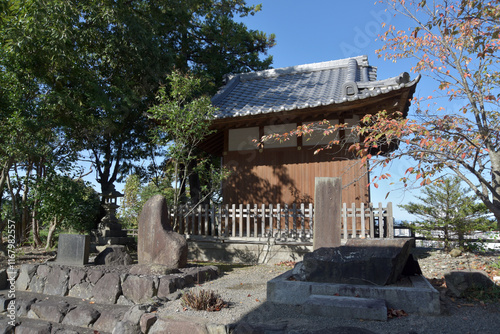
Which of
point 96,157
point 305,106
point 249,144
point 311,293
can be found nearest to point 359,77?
point 305,106

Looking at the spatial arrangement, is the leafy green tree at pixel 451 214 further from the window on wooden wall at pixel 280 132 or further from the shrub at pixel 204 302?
the shrub at pixel 204 302

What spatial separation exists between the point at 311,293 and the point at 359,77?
8667 millimetres

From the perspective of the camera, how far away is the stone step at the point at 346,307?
4152mm

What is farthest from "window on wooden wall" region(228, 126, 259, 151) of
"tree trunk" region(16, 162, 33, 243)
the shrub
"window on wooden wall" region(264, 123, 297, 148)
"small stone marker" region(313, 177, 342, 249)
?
"tree trunk" region(16, 162, 33, 243)

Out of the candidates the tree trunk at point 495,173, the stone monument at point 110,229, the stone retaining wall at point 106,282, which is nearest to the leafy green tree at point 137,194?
the stone monument at point 110,229

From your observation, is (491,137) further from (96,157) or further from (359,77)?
(96,157)

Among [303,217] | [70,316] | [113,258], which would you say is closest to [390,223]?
[303,217]

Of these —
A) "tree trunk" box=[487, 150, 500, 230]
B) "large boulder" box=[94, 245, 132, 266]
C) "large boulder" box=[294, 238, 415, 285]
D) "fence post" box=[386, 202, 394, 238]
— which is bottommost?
"large boulder" box=[94, 245, 132, 266]

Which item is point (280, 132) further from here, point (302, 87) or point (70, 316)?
point (70, 316)

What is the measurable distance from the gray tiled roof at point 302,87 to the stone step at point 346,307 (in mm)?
5453

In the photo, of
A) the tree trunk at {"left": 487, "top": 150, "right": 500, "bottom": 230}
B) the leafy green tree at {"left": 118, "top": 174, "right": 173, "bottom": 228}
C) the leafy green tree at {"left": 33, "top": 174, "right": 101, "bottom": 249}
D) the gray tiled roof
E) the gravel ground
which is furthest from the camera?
the leafy green tree at {"left": 118, "top": 174, "right": 173, "bottom": 228}

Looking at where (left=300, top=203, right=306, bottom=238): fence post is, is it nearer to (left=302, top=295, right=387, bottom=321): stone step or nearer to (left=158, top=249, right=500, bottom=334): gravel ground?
(left=158, top=249, right=500, bottom=334): gravel ground

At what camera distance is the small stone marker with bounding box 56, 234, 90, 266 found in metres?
7.85

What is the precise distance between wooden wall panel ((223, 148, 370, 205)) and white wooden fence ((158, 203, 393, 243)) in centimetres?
29
